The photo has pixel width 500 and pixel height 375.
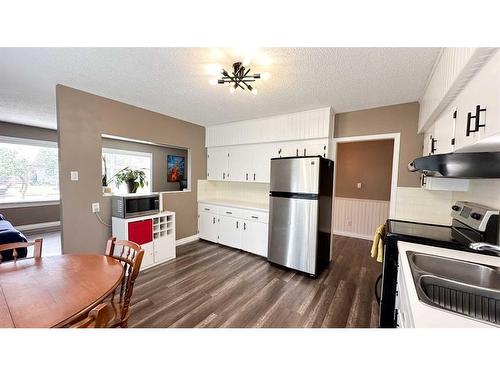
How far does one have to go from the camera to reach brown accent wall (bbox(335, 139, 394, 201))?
168 inches

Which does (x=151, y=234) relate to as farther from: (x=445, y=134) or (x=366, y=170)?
(x=366, y=170)

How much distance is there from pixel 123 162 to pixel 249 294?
4.57 m

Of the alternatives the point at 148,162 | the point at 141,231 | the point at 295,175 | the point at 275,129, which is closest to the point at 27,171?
the point at 148,162

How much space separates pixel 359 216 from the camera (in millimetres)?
4496

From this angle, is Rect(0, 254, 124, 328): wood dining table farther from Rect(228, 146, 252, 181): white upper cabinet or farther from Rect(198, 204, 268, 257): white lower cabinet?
Rect(228, 146, 252, 181): white upper cabinet

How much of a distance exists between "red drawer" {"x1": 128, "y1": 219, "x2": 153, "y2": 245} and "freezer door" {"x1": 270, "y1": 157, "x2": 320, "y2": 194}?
1895mm

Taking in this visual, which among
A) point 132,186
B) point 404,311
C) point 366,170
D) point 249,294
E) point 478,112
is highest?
point 478,112

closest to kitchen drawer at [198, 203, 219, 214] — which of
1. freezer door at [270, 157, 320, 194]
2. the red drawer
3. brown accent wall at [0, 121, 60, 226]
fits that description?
the red drawer

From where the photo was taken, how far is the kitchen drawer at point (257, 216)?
326cm

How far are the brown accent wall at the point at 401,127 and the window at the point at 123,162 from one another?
14.7 ft
